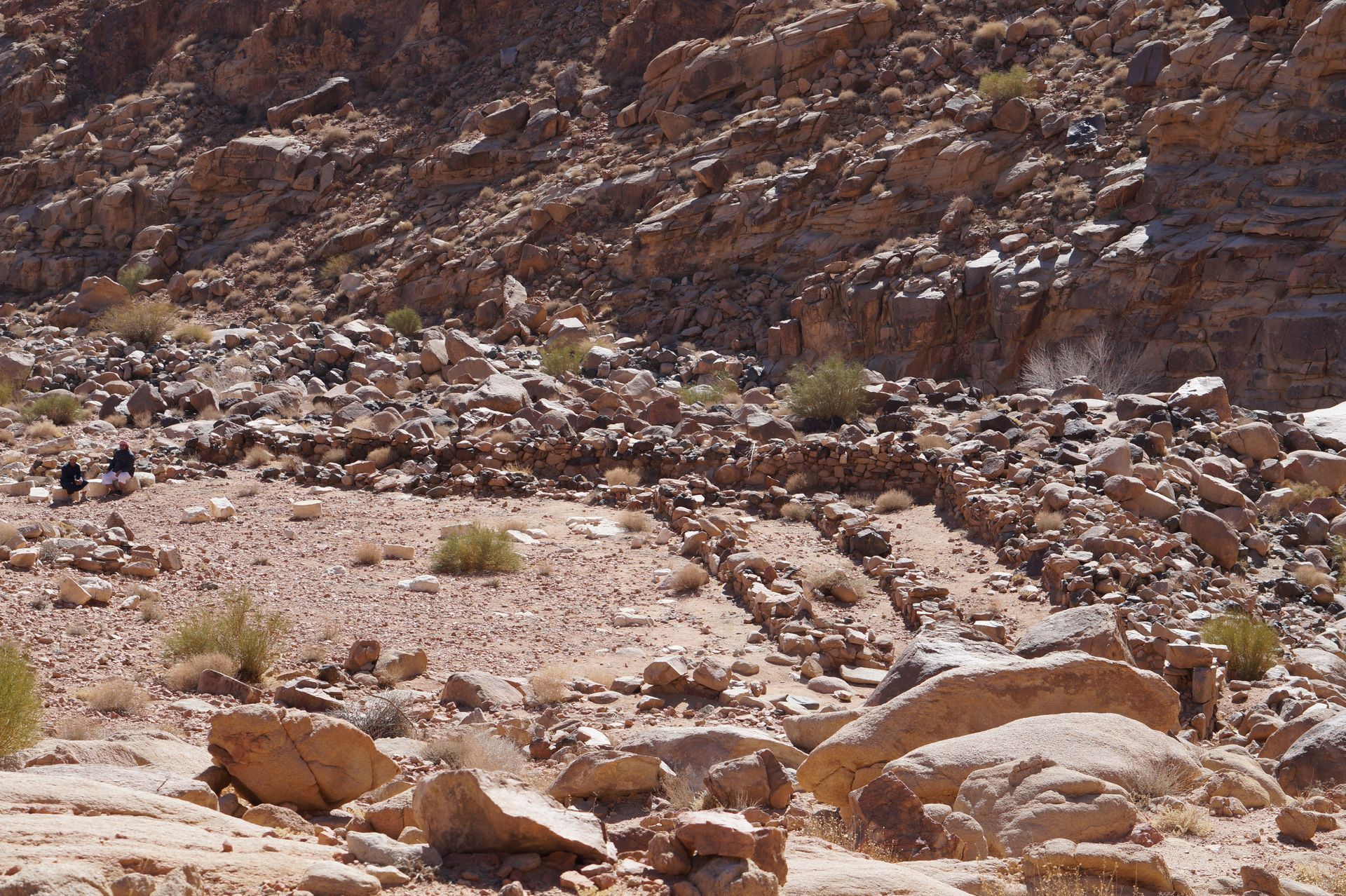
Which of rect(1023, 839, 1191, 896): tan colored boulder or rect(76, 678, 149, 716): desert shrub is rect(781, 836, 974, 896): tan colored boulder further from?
rect(76, 678, 149, 716): desert shrub

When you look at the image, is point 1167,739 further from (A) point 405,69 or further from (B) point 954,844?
(A) point 405,69

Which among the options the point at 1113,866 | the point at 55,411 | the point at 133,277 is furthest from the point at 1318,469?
the point at 133,277

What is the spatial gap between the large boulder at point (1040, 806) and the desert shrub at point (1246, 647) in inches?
184

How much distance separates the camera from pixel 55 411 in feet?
64.9

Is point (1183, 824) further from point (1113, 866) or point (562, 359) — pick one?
point (562, 359)

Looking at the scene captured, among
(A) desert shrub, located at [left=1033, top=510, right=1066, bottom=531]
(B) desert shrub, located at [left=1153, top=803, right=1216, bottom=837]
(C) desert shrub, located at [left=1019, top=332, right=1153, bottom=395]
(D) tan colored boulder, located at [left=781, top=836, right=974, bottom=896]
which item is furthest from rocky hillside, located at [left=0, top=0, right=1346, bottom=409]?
(D) tan colored boulder, located at [left=781, top=836, right=974, bottom=896]

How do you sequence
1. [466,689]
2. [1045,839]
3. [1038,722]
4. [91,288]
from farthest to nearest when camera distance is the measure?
[91,288]
[466,689]
[1038,722]
[1045,839]

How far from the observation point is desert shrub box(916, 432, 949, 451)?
659 inches

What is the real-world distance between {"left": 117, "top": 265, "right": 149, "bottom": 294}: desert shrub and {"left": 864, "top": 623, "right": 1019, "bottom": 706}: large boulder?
28.7 m

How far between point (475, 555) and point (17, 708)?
667 cm

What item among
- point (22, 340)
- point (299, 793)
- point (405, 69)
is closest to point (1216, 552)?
point (299, 793)

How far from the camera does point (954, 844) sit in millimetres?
5219

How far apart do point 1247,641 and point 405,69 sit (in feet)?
106

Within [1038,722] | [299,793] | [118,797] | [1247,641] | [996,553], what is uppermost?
[118,797]
